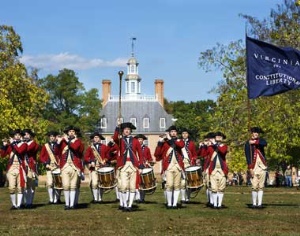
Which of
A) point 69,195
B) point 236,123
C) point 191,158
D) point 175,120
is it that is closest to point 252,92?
point 191,158

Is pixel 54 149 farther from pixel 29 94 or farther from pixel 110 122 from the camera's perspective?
pixel 110 122

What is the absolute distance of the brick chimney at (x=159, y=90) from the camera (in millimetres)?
109438

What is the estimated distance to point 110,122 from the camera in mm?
111062

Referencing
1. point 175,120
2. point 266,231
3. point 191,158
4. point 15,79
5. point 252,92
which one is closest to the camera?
point 266,231

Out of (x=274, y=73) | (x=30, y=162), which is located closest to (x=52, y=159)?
(x=30, y=162)

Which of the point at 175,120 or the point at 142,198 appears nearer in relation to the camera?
the point at 142,198

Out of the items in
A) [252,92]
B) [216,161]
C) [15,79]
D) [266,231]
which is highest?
[15,79]

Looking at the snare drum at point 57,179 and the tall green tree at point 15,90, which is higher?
the tall green tree at point 15,90

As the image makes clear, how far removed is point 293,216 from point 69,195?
5910mm

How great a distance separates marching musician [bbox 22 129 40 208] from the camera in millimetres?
19609

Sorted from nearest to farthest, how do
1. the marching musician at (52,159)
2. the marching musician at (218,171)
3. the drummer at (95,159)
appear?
the marching musician at (218,171) → the marching musician at (52,159) → the drummer at (95,159)

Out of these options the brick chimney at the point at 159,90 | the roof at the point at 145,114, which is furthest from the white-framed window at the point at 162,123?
the brick chimney at the point at 159,90

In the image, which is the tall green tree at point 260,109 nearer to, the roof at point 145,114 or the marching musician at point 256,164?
the marching musician at point 256,164

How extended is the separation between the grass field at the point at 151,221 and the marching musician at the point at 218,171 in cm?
43
